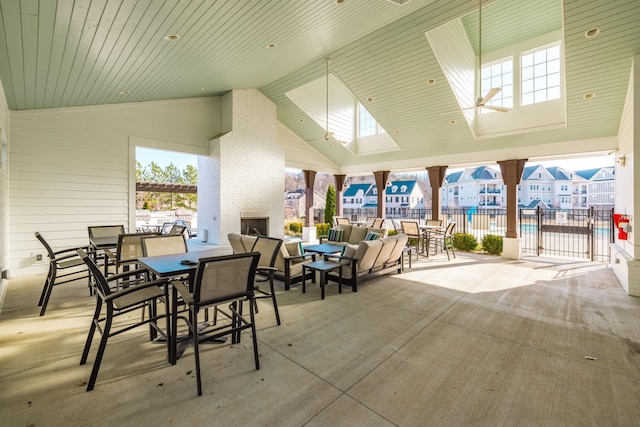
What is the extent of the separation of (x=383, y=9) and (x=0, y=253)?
7395 millimetres

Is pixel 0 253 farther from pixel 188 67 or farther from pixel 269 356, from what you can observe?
pixel 269 356

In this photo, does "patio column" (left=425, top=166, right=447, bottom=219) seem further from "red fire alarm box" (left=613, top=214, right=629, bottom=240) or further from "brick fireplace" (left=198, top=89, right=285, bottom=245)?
"brick fireplace" (left=198, top=89, right=285, bottom=245)

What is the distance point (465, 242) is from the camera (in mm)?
9219

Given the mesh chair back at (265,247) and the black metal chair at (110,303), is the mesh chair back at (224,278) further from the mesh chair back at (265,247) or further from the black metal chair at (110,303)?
the mesh chair back at (265,247)

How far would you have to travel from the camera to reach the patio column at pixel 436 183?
973cm

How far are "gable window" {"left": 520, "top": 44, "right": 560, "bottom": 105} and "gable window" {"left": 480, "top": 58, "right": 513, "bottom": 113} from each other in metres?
0.28

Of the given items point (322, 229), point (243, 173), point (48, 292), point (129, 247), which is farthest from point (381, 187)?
point (48, 292)

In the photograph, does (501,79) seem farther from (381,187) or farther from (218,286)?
(218,286)

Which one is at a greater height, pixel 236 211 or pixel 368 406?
pixel 236 211

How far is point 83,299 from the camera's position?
4.28m

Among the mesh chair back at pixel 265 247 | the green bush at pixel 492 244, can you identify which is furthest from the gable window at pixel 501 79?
the mesh chair back at pixel 265 247

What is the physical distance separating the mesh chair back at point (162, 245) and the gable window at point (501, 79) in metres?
8.22

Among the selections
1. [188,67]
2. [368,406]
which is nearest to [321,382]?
[368,406]

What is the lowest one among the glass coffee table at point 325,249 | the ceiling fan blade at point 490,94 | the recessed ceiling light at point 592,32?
the glass coffee table at point 325,249
